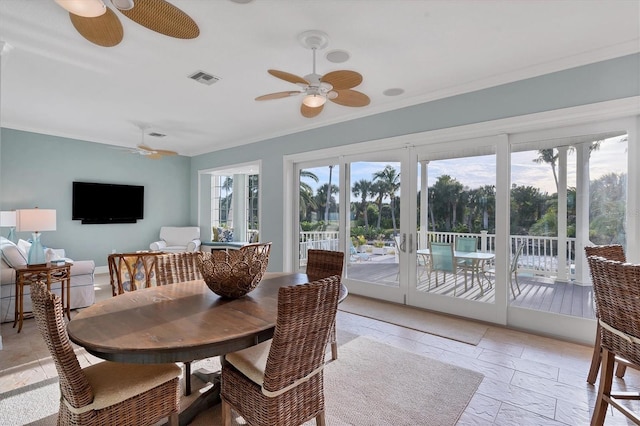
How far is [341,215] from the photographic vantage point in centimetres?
483

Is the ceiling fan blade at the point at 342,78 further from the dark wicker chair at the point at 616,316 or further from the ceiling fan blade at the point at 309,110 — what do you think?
the dark wicker chair at the point at 616,316

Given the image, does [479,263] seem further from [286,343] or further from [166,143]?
[166,143]

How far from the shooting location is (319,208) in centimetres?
518

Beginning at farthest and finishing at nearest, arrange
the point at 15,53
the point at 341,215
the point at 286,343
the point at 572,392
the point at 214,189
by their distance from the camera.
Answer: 1. the point at 214,189
2. the point at 341,215
3. the point at 15,53
4. the point at 572,392
5. the point at 286,343

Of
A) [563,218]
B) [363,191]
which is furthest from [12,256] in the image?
[563,218]

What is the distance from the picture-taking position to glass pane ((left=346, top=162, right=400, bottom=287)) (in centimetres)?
431

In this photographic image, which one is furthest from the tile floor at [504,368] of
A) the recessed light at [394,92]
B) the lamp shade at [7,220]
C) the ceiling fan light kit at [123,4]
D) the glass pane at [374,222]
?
the recessed light at [394,92]

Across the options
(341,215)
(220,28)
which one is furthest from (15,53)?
(341,215)

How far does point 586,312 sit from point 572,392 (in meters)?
1.15

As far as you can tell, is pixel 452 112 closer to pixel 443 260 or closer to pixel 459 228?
pixel 459 228

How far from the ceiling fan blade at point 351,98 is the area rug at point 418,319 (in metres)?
2.42

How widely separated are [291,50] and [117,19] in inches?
55.6

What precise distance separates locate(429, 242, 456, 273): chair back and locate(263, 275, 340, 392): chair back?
110 inches

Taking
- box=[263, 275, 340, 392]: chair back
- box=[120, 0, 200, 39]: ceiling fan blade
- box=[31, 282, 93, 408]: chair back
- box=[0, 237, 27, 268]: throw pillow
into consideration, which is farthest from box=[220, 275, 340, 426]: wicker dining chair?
box=[0, 237, 27, 268]: throw pillow
